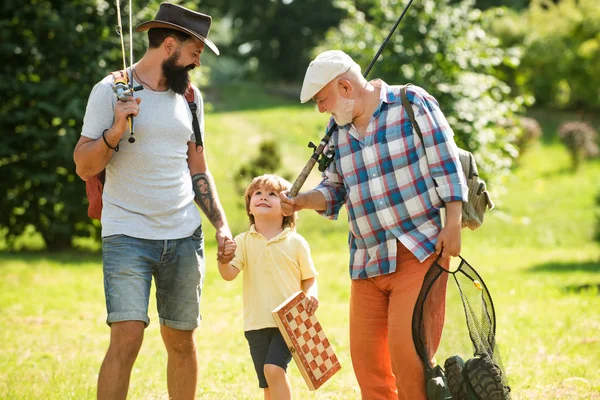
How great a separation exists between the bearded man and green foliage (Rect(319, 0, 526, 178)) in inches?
345

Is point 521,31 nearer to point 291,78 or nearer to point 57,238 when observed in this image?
point 291,78

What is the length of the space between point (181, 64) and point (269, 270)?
4.28 ft

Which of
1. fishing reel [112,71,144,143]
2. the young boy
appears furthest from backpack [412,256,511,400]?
fishing reel [112,71,144,143]

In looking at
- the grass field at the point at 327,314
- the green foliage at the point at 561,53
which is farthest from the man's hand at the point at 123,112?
the green foliage at the point at 561,53

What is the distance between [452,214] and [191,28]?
1597 mm

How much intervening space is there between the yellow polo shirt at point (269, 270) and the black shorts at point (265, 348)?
0.22 feet

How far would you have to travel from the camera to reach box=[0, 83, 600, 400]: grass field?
244 inches

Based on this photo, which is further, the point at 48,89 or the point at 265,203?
the point at 48,89

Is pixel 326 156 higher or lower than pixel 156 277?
higher

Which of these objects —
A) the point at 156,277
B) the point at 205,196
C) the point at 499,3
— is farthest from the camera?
the point at 499,3

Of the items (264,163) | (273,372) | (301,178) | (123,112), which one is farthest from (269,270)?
(264,163)

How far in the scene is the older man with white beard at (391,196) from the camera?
14.3 feet

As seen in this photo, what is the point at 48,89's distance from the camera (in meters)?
13.1

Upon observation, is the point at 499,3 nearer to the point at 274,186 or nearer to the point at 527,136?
the point at 527,136
